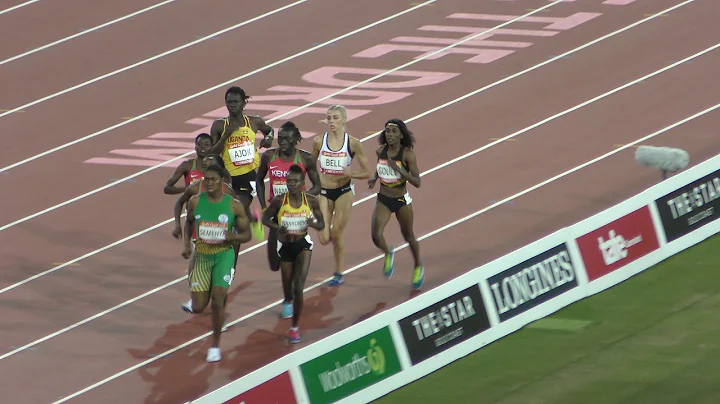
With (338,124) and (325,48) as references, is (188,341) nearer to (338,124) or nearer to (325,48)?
(338,124)

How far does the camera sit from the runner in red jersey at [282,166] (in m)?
13.8

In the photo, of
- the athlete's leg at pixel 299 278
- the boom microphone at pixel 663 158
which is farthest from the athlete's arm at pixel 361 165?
the boom microphone at pixel 663 158

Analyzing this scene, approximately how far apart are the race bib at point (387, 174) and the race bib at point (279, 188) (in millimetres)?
1165

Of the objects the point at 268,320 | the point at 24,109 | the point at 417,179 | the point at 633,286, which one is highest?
the point at 24,109

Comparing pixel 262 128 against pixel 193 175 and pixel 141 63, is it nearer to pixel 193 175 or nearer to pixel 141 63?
pixel 193 175

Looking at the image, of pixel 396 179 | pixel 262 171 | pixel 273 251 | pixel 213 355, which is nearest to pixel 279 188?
pixel 262 171

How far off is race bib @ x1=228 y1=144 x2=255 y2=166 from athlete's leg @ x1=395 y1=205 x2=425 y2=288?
1816 mm

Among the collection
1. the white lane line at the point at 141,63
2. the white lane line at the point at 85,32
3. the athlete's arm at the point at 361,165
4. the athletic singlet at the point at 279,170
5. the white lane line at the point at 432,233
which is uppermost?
the white lane line at the point at 85,32

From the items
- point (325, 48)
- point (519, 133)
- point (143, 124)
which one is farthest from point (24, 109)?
point (519, 133)

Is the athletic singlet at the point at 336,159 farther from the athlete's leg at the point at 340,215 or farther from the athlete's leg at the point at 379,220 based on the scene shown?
the athlete's leg at the point at 379,220

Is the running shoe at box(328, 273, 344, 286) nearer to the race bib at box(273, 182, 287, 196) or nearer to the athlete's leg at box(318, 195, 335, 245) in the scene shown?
the athlete's leg at box(318, 195, 335, 245)

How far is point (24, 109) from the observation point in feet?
70.8

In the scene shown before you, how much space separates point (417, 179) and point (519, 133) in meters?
Answer: 5.81

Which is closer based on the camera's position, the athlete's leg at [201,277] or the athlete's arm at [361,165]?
the athlete's leg at [201,277]
